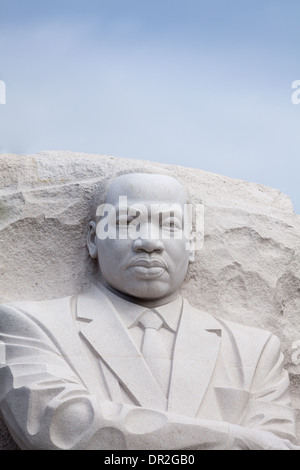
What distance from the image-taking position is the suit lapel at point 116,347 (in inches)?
222

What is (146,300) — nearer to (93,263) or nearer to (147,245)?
(147,245)

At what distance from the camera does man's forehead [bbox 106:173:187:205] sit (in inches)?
247

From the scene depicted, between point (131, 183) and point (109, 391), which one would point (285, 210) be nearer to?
point (131, 183)

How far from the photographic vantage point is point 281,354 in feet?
20.4

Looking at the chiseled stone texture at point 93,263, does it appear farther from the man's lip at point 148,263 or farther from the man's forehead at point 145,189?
the man's lip at point 148,263

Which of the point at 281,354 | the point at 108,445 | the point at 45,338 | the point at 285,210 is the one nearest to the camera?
the point at 108,445

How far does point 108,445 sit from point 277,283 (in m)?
1.92

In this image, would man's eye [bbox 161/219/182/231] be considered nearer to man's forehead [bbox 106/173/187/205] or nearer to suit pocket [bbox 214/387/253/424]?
man's forehead [bbox 106/173/187/205]

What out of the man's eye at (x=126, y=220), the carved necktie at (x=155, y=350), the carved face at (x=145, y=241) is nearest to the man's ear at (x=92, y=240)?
the carved face at (x=145, y=241)

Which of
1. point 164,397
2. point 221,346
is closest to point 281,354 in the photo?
point 221,346

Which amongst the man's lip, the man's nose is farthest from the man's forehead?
the man's lip

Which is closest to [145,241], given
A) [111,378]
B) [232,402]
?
[111,378]

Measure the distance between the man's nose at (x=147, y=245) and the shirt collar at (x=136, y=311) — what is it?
0.35 meters

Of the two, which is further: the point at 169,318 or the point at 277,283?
the point at 277,283
